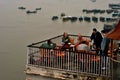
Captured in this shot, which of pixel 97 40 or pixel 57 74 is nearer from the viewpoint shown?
pixel 57 74

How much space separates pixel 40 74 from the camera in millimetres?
12625

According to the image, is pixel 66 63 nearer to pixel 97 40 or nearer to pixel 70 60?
pixel 70 60

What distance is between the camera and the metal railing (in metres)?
11.5

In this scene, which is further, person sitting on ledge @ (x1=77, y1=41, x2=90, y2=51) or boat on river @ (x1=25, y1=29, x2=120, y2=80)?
person sitting on ledge @ (x1=77, y1=41, x2=90, y2=51)

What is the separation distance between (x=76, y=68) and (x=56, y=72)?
803mm

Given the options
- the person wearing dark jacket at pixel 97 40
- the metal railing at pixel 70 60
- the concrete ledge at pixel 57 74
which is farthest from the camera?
the person wearing dark jacket at pixel 97 40

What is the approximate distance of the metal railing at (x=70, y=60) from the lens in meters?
11.5

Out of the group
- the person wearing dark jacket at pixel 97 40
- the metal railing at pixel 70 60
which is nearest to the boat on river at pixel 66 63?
the metal railing at pixel 70 60

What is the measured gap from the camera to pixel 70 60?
12.2 metres

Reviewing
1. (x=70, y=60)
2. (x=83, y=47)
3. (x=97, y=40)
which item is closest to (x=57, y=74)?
(x=70, y=60)

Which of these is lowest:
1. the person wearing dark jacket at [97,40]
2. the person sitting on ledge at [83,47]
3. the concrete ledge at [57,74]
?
the concrete ledge at [57,74]

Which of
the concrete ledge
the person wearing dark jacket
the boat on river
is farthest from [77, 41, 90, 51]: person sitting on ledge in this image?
the concrete ledge

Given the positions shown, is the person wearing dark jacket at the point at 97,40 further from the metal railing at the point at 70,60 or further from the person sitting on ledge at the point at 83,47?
the metal railing at the point at 70,60

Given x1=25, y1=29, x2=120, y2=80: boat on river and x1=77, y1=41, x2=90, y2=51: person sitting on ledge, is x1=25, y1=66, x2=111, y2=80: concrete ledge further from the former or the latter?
x1=77, y1=41, x2=90, y2=51: person sitting on ledge
